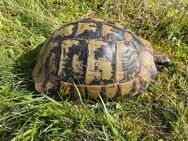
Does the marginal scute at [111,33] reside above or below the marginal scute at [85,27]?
below

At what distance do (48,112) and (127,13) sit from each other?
209 centimetres

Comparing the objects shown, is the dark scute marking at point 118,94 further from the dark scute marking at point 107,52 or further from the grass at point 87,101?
the dark scute marking at point 107,52

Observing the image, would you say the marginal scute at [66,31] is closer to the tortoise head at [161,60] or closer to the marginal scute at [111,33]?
the marginal scute at [111,33]

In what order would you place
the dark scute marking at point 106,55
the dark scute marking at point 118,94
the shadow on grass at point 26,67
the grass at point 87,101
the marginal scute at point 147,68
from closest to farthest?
the grass at point 87,101, the dark scute marking at point 106,55, the dark scute marking at point 118,94, the marginal scute at point 147,68, the shadow on grass at point 26,67

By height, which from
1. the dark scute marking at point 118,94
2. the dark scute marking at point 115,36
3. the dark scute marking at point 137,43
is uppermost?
the dark scute marking at point 115,36

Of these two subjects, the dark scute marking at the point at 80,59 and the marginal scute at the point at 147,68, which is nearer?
the dark scute marking at the point at 80,59

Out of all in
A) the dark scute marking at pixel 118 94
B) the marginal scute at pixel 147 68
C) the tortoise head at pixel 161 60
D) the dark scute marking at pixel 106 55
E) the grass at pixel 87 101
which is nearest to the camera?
the grass at pixel 87 101

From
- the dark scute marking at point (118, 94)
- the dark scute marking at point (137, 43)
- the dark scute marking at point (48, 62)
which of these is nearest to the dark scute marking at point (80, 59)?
the dark scute marking at point (48, 62)

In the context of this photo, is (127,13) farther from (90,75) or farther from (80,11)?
(90,75)

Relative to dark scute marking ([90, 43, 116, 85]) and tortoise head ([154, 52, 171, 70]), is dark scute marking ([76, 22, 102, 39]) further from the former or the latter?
tortoise head ([154, 52, 171, 70])

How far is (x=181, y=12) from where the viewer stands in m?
5.02

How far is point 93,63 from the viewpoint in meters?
3.71

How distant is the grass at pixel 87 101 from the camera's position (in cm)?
361

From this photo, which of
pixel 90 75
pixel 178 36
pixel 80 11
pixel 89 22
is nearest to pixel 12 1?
pixel 80 11
